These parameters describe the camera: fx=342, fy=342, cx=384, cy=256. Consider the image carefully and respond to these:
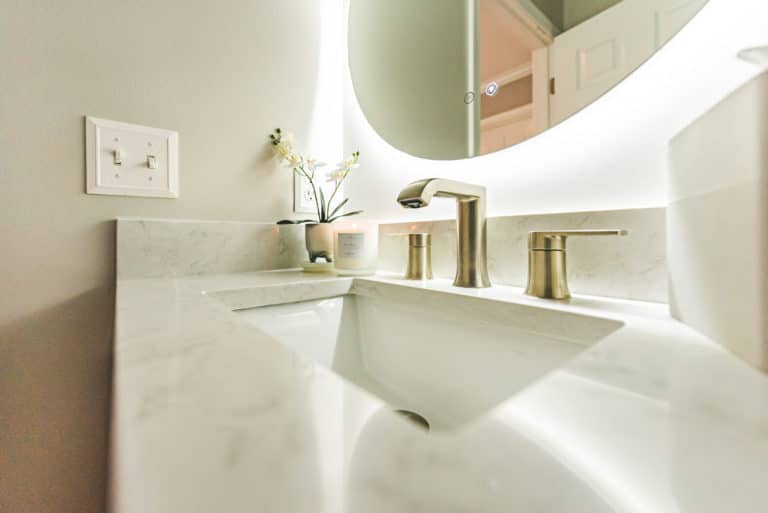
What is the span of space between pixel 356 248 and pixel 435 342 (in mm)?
286

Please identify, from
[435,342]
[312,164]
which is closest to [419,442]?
[435,342]

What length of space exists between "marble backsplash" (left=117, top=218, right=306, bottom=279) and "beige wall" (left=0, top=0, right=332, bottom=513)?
34mm

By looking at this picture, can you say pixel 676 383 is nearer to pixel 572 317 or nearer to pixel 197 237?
pixel 572 317

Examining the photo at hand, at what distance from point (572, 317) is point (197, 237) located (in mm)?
801

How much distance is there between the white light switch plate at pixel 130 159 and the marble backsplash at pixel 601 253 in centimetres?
73

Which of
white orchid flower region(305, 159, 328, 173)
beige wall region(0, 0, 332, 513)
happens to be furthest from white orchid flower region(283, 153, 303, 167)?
beige wall region(0, 0, 332, 513)

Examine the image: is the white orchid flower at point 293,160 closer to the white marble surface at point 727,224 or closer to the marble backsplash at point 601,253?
the marble backsplash at point 601,253

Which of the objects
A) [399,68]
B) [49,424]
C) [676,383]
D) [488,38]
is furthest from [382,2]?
[49,424]

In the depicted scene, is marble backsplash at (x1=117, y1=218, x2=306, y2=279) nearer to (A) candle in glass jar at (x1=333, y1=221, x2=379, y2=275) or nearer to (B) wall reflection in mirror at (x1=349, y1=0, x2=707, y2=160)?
(A) candle in glass jar at (x1=333, y1=221, x2=379, y2=275)

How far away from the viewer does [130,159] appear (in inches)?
29.4

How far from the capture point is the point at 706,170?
34 centimetres

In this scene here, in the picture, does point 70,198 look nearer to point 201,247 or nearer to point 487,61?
point 201,247

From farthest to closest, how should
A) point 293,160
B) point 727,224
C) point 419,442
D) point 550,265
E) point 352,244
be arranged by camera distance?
point 293,160 < point 352,244 < point 550,265 < point 727,224 < point 419,442

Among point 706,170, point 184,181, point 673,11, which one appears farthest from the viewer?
point 184,181
